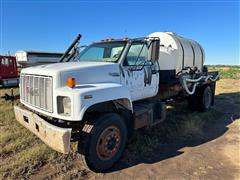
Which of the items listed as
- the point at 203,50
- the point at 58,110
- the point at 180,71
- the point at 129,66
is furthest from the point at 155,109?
the point at 203,50

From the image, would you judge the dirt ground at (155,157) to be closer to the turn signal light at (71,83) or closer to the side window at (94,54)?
the turn signal light at (71,83)

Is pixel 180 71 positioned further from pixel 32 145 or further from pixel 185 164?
pixel 32 145

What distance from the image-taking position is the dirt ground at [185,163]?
362 centimetres

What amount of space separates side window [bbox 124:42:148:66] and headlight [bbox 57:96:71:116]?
5.46ft

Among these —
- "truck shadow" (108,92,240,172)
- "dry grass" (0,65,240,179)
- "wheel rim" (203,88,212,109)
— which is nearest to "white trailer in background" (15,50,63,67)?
"dry grass" (0,65,240,179)

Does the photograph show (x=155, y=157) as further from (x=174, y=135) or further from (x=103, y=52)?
(x=103, y=52)

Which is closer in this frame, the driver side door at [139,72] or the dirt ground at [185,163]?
the dirt ground at [185,163]

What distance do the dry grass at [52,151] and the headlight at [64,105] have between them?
109cm

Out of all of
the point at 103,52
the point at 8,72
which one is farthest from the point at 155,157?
the point at 8,72

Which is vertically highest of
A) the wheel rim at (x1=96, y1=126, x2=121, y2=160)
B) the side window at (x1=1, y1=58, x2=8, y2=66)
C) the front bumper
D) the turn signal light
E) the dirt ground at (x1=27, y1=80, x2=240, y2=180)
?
the side window at (x1=1, y1=58, x2=8, y2=66)

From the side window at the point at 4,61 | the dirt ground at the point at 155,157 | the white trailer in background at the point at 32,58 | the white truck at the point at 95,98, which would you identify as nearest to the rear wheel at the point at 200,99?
the dirt ground at the point at 155,157

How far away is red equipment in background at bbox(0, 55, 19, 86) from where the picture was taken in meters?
16.9

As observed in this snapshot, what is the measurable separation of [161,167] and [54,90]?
7.79 ft

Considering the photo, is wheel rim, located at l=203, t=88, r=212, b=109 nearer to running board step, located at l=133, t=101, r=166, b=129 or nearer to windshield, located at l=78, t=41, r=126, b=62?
running board step, located at l=133, t=101, r=166, b=129
